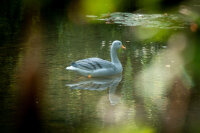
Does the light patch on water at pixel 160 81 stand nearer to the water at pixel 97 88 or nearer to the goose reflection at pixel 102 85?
the water at pixel 97 88

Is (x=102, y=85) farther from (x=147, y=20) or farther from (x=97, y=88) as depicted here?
(x=147, y=20)

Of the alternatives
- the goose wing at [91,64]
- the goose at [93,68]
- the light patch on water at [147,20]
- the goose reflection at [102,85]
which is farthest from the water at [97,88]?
the light patch on water at [147,20]

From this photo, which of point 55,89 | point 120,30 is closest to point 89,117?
point 55,89

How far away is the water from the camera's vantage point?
16.6 feet

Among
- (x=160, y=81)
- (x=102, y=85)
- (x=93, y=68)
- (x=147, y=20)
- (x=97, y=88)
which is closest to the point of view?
(x=97, y=88)

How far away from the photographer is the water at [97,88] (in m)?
5.06

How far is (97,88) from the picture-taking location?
676 cm

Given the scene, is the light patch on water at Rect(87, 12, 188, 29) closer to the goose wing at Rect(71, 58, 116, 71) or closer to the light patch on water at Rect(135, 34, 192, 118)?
the light patch on water at Rect(135, 34, 192, 118)

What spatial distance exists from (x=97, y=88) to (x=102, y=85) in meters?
0.27

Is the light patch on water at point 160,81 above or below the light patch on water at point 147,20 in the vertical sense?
below

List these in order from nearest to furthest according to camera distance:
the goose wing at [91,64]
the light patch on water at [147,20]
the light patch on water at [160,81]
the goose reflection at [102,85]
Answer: the light patch on water at [160,81] → the goose reflection at [102,85] → the goose wing at [91,64] → the light patch on water at [147,20]

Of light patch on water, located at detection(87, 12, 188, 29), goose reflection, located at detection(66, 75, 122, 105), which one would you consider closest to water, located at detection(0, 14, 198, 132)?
goose reflection, located at detection(66, 75, 122, 105)

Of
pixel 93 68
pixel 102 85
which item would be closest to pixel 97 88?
pixel 102 85

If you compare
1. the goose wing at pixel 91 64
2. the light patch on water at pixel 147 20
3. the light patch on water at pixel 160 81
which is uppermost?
the goose wing at pixel 91 64
